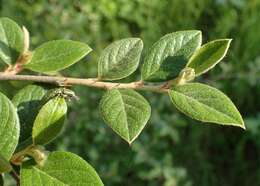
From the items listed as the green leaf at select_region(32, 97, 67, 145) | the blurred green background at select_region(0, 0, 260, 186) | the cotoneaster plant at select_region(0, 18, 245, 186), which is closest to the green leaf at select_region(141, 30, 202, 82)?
the cotoneaster plant at select_region(0, 18, 245, 186)

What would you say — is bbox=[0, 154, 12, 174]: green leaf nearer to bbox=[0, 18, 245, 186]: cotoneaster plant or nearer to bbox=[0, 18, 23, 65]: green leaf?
bbox=[0, 18, 245, 186]: cotoneaster plant

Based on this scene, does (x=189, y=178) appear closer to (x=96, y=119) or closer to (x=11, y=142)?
(x=96, y=119)

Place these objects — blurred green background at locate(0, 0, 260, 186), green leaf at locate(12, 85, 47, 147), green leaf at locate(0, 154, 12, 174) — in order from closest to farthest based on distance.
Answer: green leaf at locate(0, 154, 12, 174) < green leaf at locate(12, 85, 47, 147) < blurred green background at locate(0, 0, 260, 186)

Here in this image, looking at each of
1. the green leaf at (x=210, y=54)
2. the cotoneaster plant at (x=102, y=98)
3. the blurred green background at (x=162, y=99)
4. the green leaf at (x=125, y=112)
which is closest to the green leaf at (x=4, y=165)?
the cotoneaster plant at (x=102, y=98)

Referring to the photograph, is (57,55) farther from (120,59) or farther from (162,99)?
(162,99)

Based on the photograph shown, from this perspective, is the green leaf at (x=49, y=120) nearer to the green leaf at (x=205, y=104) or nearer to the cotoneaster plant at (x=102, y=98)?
the cotoneaster plant at (x=102, y=98)
